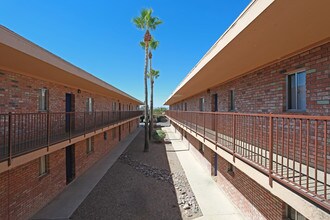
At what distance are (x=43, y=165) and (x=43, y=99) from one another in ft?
9.50

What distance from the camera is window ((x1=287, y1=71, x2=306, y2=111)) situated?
5.54 metres

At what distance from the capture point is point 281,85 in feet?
20.1

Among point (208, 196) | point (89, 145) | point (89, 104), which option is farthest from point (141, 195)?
point (89, 104)

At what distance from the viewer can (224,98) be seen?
10.9m

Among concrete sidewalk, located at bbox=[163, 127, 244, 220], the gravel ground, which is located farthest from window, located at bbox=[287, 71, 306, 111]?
the gravel ground

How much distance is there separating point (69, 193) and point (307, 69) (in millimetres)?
10607

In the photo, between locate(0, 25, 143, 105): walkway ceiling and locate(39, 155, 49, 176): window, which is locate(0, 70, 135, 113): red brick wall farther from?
Result: locate(39, 155, 49, 176): window

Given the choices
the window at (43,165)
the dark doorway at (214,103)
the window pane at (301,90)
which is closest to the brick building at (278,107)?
the window pane at (301,90)

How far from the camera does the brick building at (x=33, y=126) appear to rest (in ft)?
18.7

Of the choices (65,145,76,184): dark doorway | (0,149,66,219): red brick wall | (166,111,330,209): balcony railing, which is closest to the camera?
(166,111,330,209): balcony railing

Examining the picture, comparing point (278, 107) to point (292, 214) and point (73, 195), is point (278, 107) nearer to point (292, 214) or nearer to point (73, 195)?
point (292, 214)

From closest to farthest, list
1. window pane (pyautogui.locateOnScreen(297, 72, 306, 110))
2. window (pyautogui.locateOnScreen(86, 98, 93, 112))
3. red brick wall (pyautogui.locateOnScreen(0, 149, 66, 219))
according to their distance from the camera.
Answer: window pane (pyautogui.locateOnScreen(297, 72, 306, 110)), red brick wall (pyautogui.locateOnScreen(0, 149, 66, 219)), window (pyautogui.locateOnScreen(86, 98, 93, 112))

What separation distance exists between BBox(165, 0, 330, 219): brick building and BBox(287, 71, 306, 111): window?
0.03 metres

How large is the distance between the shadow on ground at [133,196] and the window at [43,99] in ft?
14.8
